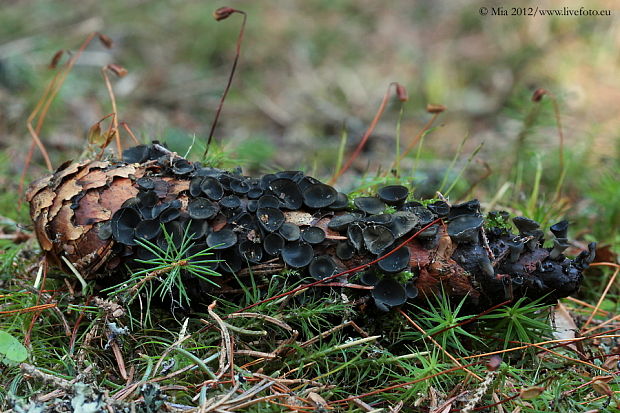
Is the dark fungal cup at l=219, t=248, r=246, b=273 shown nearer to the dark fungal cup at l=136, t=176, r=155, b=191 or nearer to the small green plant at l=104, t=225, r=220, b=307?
the small green plant at l=104, t=225, r=220, b=307

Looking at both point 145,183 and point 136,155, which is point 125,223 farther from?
point 136,155

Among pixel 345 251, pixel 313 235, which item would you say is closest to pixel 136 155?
pixel 313 235

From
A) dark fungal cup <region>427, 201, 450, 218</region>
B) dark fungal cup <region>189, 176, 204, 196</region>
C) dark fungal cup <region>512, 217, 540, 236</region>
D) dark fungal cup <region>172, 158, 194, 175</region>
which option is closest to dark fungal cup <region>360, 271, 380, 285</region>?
dark fungal cup <region>427, 201, 450, 218</region>

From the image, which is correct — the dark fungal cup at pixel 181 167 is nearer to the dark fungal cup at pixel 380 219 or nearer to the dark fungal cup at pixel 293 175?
the dark fungal cup at pixel 293 175

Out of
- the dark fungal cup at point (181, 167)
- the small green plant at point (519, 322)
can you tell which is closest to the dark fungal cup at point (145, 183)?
the dark fungal cup at point (181, 167)

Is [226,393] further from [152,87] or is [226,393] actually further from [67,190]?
[152,87]

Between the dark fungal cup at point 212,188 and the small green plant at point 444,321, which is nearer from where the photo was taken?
the small green plant at point 444,321
